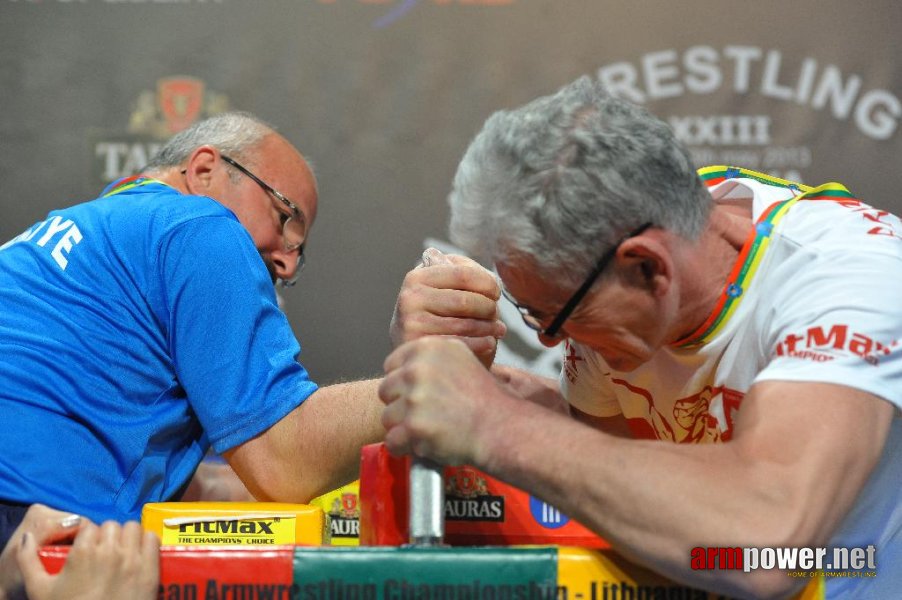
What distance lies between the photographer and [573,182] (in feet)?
3.55

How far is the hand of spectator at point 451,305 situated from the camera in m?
1.33

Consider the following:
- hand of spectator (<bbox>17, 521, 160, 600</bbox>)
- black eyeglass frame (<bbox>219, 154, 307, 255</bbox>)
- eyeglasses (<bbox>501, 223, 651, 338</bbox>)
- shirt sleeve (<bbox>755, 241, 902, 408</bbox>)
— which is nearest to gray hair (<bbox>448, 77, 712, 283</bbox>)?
eyeglasses (<bbox>501, 223, 651, 338</bbox>)

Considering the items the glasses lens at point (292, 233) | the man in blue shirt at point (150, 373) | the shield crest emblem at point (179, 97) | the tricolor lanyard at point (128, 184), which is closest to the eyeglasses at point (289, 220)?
the glasses lens at point (292, 233)

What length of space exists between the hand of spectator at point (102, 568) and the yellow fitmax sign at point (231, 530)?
0.25 meters

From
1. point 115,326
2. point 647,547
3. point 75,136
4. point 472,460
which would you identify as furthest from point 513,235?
point 75,136

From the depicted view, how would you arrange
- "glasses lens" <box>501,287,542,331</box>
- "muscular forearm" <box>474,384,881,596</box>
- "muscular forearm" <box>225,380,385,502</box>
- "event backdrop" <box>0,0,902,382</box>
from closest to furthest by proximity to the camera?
"muscular forearm" <box>474,384,881,596</box> → "glasses lens" <box>501,287,542,331</box> → "muscular forearm" <box>225,380,385,502</box> → "event backdrop" <box>0,0,902,382</box>

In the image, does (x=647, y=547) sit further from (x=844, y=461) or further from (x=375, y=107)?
(x=375, y=107)

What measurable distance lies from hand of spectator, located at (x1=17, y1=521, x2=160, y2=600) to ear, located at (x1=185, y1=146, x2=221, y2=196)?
114 centimetres

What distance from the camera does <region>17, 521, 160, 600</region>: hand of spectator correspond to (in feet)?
2.94

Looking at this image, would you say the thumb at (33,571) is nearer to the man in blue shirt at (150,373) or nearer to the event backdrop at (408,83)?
the man in blue shirt at (150,373)

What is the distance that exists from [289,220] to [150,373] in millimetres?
582

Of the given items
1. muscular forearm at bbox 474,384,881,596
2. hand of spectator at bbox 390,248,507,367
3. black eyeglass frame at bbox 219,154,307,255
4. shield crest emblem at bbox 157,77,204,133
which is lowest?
muscular forearm at bbox 474,384,881,596

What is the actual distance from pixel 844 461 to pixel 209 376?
917mm

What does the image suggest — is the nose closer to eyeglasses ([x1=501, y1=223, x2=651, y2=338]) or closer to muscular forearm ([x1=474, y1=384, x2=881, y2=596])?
eyeglasses ([x1=501, y1=223, x2=651, y2=338])
